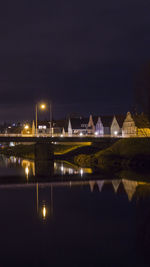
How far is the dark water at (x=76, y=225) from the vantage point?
75.6ft

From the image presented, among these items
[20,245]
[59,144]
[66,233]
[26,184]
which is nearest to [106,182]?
[26,184]

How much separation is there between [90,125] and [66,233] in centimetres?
11342

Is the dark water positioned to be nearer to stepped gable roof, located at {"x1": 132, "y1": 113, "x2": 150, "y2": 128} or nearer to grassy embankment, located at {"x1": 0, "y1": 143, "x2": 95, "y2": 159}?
stepped gable roof, located at {"x1": 132, "y1": 113, "x2": 150, "y2": 128}

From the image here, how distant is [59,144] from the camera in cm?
10900

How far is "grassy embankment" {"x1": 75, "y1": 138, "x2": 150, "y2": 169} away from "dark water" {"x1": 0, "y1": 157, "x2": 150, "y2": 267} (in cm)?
1959

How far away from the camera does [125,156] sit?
234 ft

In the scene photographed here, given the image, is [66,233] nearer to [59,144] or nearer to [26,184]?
[26,184]

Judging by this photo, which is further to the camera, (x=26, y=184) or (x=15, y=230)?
(x=26, y=184)

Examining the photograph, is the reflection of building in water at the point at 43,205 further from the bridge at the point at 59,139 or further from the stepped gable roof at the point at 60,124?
the stepped gable roof at the point at 60,124

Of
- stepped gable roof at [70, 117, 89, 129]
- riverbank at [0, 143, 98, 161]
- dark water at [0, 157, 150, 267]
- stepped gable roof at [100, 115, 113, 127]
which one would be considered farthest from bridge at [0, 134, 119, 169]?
stepped gable roof at [70, 117, 89, 129]

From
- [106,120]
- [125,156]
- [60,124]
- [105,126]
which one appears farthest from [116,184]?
[60,124]

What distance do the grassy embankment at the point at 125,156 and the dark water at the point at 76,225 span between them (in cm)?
1959

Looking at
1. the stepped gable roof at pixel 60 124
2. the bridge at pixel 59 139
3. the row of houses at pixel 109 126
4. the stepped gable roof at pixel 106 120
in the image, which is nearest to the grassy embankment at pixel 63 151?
the bridge at pixel 59 139

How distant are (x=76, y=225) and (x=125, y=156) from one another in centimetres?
4294
